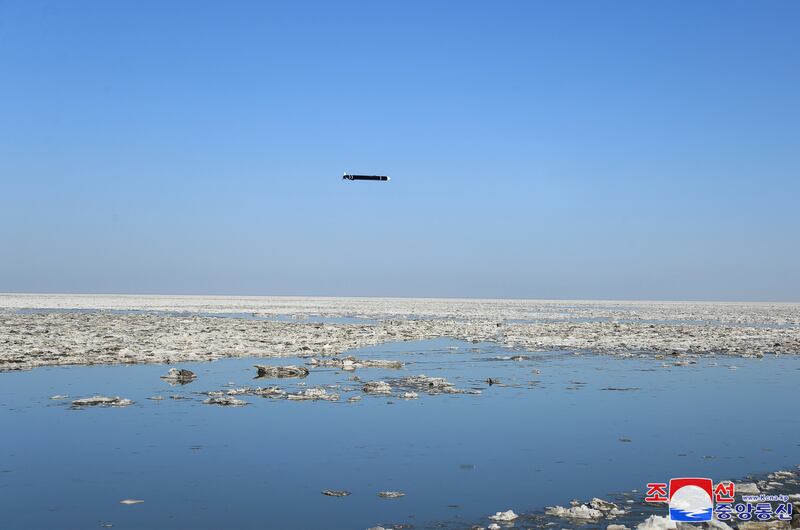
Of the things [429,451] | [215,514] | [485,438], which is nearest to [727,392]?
[485,438]

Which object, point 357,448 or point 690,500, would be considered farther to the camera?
point 357,448

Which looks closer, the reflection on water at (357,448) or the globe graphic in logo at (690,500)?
the globe graphic in logo at (690,500)

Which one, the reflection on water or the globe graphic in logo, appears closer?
the globe graphic in logo

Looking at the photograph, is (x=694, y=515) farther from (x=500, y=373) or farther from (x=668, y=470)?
(x=500, y=373)
